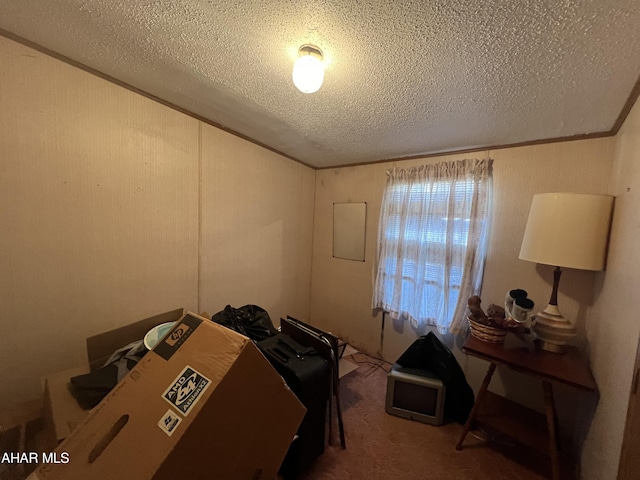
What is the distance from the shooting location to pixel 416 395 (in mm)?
1764

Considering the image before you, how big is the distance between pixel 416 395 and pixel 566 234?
4.67 ft

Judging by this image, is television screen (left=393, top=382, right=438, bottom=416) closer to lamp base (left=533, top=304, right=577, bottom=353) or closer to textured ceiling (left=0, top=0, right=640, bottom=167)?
lamp base (left=533, top=304, right=577, bottom=353)

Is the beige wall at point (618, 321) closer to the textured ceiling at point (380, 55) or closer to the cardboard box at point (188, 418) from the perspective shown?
the textured ceiling at point (380, 55)

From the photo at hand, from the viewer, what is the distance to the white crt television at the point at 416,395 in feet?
5.59

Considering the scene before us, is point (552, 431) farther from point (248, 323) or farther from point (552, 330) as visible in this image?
point (248, 323)

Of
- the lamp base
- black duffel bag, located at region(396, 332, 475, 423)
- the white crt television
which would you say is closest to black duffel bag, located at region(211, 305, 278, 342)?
the white crt television

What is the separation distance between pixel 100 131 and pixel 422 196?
2.37 m

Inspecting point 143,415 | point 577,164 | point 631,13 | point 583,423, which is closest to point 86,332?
point 143,415

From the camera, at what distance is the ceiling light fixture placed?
1.04 metres

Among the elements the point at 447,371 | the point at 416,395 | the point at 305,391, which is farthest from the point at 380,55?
the point at 416,395

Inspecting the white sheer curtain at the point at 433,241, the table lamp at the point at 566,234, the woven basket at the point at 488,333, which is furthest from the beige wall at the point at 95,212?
the table lamp at the point at 566,234

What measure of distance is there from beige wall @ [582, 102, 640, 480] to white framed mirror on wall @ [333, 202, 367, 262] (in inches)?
68.4

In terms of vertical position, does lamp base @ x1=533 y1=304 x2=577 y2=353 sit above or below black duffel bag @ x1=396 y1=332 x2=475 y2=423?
above

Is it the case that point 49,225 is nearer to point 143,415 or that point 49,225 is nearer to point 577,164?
point 143,415
